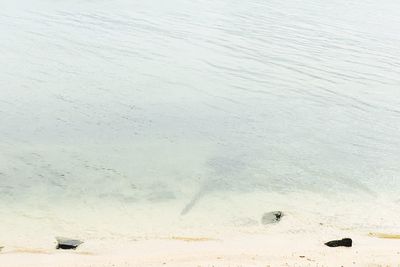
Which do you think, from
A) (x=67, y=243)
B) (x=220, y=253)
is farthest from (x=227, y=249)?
(x=67, y=243)

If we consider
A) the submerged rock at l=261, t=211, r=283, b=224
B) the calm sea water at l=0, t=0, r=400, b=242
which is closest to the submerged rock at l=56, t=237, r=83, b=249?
the calm sea water at l=0, t=0, r=400, b=242

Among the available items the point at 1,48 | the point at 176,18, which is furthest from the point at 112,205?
the point at 176,18

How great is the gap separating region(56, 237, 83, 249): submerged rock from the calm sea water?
141 cm

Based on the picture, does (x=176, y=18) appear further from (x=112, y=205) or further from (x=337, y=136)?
(x=112, y=205)

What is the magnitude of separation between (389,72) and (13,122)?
3243 centimetres

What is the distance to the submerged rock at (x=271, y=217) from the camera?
20547mm

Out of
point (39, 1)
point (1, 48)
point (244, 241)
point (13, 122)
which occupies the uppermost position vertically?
point (39, 1)

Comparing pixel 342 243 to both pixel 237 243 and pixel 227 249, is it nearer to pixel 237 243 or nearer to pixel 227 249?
pixel 237 243

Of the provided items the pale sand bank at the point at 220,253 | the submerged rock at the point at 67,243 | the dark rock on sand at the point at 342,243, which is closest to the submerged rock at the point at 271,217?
the pale sand bank at the point at 220,253

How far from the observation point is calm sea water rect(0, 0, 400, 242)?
22641 mm

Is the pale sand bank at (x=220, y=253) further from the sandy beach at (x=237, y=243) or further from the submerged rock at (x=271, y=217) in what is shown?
the submerged rock at (x=271, y=217)

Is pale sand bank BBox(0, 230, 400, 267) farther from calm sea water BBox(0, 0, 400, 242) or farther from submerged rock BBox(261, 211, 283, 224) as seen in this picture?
calm sea water BBox(0, 0, 400, 242)

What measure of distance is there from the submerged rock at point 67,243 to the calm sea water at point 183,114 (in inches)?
55.5

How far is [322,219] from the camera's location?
822 inches
